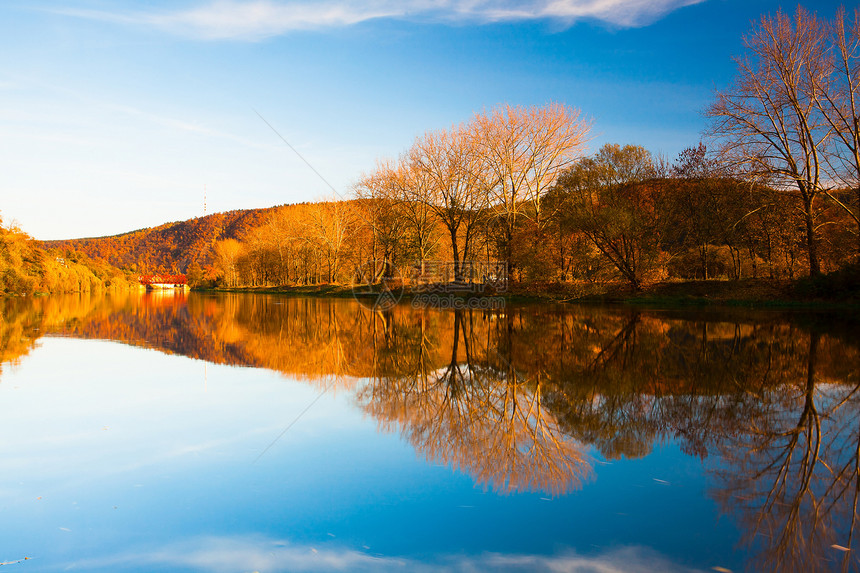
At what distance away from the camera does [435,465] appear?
4.24 m

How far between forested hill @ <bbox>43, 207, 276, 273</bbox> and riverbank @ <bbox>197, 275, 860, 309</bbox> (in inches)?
5082

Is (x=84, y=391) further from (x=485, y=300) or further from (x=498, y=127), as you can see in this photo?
(x=498, y=127)

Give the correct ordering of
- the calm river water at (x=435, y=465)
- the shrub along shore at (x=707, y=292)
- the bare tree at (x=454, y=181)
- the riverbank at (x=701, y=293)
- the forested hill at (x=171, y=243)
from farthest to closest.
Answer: the forested hill at (x=171, y=243) < the bare tree at (x=454, y=181) < the riverbank at (x=701, y=293) < the shrub along shore at (x=707, y=292) < the calm river water at (x=435, y=465)

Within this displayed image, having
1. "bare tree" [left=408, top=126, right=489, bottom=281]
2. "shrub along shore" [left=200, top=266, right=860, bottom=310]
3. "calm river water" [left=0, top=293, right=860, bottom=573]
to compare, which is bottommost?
"calm river water" [left=0, top=293, right=860, bottom=573]

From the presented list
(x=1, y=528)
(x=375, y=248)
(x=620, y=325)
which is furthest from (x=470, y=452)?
(x=375, y=248)

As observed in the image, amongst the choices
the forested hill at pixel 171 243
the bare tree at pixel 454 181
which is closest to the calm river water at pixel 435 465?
the bare tree at pixel 454 181

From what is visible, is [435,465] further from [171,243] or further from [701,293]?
[171,243]

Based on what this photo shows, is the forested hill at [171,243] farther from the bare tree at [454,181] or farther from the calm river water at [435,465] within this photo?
the calm river water at [435,465]

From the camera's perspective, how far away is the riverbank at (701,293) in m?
21.2

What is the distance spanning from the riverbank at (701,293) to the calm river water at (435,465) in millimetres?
15582

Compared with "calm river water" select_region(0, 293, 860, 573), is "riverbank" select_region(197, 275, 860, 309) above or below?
above

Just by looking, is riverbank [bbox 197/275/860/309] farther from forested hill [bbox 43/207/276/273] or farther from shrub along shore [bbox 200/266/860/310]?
forested hill [bbox 43/207/276/273]

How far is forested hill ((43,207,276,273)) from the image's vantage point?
15388 cm

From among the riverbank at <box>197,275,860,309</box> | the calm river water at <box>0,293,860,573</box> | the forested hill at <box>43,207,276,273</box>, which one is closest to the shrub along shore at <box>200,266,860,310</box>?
the riverbank at <box>197,275,860,309</box>
